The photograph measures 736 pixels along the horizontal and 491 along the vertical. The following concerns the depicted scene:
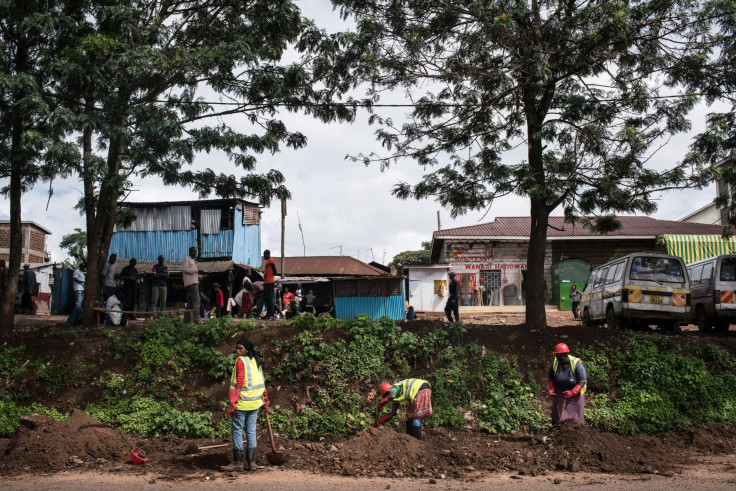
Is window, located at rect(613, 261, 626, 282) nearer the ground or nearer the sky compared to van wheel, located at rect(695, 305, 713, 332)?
nearer the sky

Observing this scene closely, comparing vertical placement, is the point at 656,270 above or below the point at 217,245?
below

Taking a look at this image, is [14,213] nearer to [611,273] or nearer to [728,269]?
[611,273]

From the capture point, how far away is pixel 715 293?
13469 mm

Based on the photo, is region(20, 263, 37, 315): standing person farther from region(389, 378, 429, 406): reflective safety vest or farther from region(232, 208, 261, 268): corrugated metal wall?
region(389, 378, 429, 406): reflective safety vest

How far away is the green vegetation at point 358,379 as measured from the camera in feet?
30.8

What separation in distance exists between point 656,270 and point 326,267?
2293 cm

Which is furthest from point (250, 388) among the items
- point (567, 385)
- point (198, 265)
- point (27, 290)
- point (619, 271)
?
point (198, 265)

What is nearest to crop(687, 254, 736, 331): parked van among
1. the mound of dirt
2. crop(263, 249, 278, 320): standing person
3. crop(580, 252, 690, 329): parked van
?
crop(580, 252, 690, 329): parked van

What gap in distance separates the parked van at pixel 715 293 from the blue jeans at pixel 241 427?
11.2 metres

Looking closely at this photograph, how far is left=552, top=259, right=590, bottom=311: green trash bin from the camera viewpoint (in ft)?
88.1

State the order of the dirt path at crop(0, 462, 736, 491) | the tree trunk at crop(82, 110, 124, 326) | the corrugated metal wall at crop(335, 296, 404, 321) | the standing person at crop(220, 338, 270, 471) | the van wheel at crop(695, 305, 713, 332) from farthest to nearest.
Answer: the corrugated metal wall at crop(335, 296, 404, 321)
the van wheel at crop(695, 305, 713, 332)
the tree trunk at crop(82, 110, 124, 326)
the standing person at crop(220, 338, 270, 471)
the dirt path at crop(0, 462, 736, 491)

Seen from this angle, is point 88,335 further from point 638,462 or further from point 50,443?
point 638,462

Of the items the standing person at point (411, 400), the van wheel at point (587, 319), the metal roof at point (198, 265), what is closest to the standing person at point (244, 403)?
the standing person at point (411, 400)

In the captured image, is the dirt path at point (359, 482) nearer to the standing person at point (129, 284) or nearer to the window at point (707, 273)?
the standing person at point (129, 284)
